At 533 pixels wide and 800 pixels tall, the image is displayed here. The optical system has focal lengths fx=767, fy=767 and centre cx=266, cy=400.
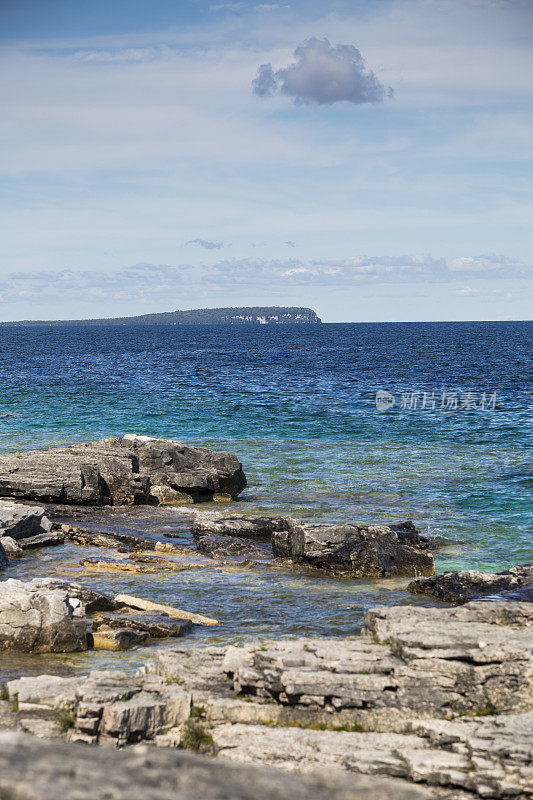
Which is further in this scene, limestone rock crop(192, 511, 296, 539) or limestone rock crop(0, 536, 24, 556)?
limestone rock crop(192, 511, 296, 539)

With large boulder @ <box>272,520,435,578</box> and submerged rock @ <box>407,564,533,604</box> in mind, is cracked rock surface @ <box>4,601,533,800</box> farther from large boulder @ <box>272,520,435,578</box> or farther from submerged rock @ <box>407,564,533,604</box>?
large boulder @ <box>272,520,435,578</box>

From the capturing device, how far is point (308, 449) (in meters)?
46.0

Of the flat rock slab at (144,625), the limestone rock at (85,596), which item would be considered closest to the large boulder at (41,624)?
the flat rock slab at (144,625)

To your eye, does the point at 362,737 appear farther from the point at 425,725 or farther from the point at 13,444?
the point at 13,444

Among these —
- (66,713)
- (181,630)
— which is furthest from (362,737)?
(181,630)

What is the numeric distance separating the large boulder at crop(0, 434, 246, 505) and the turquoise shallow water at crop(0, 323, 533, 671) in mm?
1407

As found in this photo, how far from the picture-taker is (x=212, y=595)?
2028 cm

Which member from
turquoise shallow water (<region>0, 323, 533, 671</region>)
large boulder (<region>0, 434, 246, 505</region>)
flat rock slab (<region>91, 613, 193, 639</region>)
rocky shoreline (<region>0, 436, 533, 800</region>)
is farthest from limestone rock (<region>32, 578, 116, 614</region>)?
large boulder (<region>0, 434, 246, 505</region>)

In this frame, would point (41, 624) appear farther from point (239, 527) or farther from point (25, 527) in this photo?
point (239, 527)

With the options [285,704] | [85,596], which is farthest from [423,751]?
[85,596]

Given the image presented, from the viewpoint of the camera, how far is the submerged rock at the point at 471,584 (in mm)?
19328

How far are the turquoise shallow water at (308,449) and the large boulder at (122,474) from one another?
→ 55.4 inches

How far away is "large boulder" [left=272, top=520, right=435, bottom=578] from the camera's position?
23.0m

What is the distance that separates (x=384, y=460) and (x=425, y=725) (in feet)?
106
